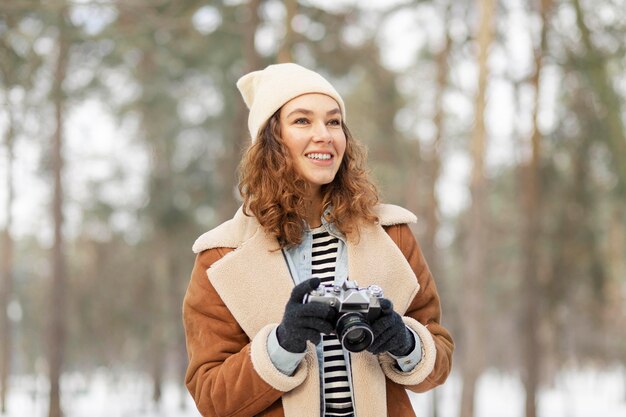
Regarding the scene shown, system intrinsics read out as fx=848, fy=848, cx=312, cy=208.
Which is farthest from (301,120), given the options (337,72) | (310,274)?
(337,72)

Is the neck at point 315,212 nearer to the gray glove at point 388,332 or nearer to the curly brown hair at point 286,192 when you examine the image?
the curly brown hair at point 286,192

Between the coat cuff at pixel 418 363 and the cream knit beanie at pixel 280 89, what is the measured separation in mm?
704

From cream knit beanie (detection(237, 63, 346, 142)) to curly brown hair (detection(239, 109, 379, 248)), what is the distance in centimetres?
4

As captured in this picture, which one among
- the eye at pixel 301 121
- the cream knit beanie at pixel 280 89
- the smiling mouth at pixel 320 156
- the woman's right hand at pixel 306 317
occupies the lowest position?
the woman's right hand at pixel 306 317

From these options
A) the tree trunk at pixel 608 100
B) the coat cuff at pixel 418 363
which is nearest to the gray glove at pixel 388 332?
the coat cuff at pixel 418 363

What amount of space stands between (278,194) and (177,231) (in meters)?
20.1

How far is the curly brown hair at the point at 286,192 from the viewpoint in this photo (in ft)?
8.04

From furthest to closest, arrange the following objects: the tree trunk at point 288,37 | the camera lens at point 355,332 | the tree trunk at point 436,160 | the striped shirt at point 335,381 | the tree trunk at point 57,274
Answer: the tree trunk at point 436,160 < the tree trunk at point 57,274 < the tree trunk at point 288,37 < the striped shirt at point 335,381 < the camera lens at point 355,332

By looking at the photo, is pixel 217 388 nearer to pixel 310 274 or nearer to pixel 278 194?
pixel 310 274

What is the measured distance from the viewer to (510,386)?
51.0 m

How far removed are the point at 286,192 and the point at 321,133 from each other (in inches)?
7.8

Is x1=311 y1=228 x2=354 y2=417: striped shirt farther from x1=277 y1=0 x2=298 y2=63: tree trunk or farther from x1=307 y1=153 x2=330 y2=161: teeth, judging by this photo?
x1=277 y1=0 x2=298 y2=63: tree trunk

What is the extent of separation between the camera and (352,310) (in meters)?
2.06

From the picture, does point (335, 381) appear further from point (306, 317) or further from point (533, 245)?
point (533, 245)
